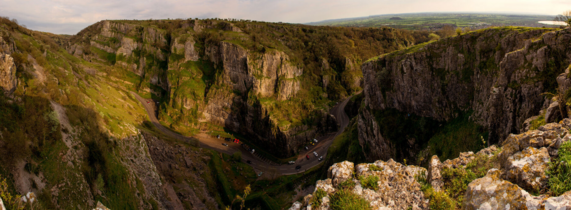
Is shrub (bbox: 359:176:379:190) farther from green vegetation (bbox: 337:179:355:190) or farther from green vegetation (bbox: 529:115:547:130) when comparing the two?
green vegetation (bbox: 529:115:547:130)

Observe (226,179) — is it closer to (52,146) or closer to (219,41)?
(52,146)

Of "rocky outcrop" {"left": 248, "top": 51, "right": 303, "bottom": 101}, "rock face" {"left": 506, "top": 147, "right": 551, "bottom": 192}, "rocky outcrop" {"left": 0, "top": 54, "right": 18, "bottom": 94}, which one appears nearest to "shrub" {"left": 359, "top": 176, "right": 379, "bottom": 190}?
"rock face" {"left": 506, "top": 147, "right": 551, "bottom": 192}

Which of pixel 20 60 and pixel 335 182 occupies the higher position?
pixel 20 60

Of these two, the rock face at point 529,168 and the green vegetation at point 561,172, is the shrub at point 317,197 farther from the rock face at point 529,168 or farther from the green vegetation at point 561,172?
the green vegetation at point 561,172

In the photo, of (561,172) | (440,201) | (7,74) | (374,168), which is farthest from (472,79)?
(7,74)

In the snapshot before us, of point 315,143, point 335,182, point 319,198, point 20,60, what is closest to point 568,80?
point 335,182

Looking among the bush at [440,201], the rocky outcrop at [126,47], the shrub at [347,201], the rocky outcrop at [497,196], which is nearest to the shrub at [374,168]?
the shrub at [347,201]
